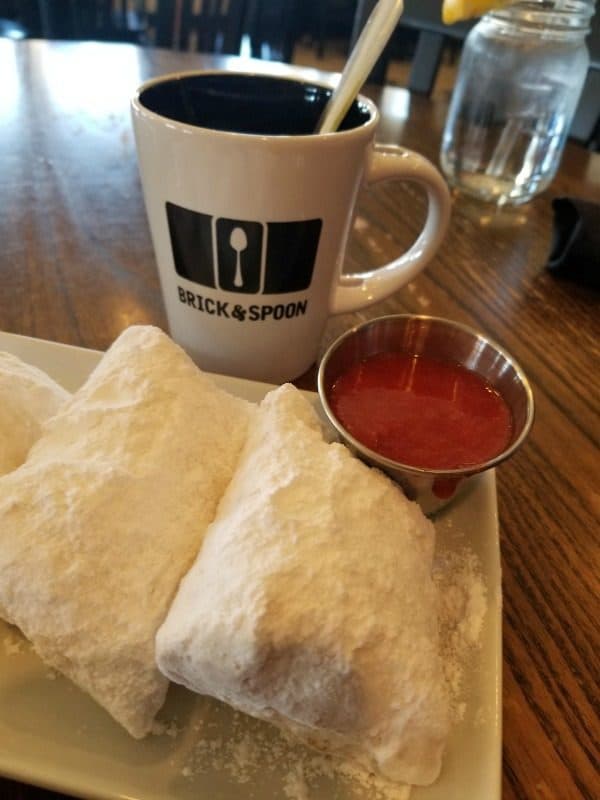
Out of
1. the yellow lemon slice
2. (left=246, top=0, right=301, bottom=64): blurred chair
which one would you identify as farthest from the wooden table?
(left=246, top=0, right=301, bottom=64): blurred chair

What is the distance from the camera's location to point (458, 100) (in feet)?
4.25

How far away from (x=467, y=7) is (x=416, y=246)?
0.45 meters

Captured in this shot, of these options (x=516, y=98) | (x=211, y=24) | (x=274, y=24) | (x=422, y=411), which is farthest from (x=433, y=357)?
(x=274, y=24)

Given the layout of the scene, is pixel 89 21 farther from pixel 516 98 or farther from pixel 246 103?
pixel 246 103

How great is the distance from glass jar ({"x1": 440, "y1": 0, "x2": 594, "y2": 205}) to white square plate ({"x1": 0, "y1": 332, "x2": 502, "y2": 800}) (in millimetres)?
1037

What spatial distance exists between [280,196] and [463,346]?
25 cm

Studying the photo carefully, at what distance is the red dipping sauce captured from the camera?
1.98 ft

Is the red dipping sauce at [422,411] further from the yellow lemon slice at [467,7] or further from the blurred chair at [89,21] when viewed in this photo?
the blurred chair at [89,21]

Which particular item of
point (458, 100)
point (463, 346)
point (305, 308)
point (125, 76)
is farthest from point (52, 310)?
point (125, 76)

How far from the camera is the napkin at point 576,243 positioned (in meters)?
1.04

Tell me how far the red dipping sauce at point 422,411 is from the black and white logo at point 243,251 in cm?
12

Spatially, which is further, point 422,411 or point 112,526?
point 422,411

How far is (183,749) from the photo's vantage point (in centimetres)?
46

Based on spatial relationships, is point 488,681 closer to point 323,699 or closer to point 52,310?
point 323,699
